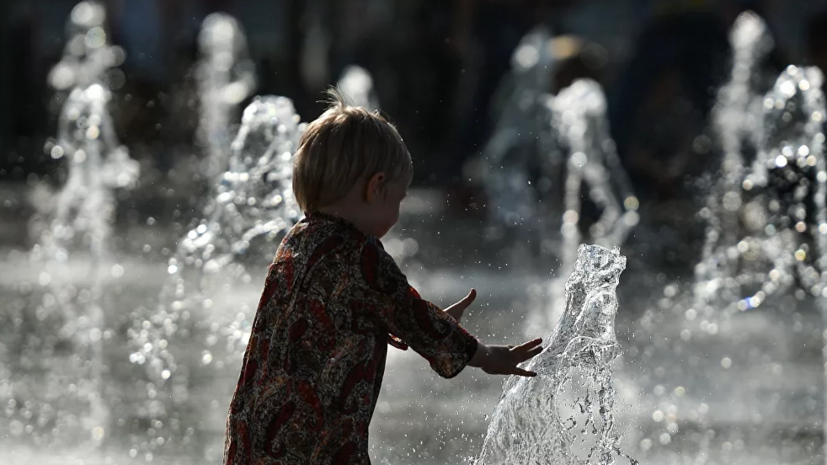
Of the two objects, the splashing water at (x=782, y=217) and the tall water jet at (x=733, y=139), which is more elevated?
the tall water jet at (x=733, y=139)

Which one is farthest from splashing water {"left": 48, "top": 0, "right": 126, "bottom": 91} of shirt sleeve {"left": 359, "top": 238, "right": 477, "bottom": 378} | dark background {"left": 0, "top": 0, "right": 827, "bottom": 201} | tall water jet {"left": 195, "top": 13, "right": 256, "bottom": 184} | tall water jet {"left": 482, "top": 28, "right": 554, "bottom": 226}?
shirt sleeve {"left": 359, "top": 238, "right": 477, "bottom": 378}

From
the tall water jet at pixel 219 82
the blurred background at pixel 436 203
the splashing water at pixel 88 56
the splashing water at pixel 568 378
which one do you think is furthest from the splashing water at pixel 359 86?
the splashing water at pixel 568 378

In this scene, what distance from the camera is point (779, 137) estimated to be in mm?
7809

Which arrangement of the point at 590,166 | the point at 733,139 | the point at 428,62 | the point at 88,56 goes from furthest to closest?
the point at 88,56
the point at 428,62
the point at 733,139
the point at 590,166

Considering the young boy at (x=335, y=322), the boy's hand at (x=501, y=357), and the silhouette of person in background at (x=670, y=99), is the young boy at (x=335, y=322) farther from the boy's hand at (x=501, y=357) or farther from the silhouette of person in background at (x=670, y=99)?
the silhouette of person in background at (x=670, y=99)

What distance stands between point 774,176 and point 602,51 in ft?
31.2

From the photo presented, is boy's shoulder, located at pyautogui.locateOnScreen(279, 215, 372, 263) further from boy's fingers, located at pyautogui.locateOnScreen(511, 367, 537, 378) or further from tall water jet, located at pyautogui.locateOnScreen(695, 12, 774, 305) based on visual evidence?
tall water jet, located at pyautogui.locateOnScreen(695, 12, 774, 305)

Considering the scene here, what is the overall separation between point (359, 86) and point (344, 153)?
12.7m

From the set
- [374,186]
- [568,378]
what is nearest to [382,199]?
[374,186]

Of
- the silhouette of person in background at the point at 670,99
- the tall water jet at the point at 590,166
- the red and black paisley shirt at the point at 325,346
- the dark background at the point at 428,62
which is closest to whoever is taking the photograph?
the red and black paisley shirt at the point at 325,346

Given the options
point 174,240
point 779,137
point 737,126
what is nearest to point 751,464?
point 779,137

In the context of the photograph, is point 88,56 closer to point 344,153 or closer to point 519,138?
point 519,138

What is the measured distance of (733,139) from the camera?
39.9ft

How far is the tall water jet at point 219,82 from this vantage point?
570 inches
